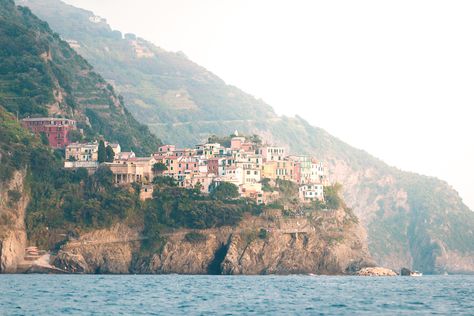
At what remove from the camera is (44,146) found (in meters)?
168

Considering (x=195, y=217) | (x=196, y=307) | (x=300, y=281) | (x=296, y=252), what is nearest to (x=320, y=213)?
(x=296, y=252)

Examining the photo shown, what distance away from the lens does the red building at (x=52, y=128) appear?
177375 mm

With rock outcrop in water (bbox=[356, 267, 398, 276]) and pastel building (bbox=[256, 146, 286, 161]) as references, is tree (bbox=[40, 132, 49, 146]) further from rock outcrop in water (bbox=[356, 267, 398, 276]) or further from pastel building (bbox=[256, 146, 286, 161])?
rock outcrop in water (bbox=[356, 267, 398, 276])

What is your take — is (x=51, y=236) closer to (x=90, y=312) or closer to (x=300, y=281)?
(x=300, y=281)

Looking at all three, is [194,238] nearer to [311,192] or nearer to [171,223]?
[171,223]

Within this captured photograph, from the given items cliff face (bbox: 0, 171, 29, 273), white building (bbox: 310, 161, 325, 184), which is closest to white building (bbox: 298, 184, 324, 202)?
white building (bbox: 310, 161, 325, 184)

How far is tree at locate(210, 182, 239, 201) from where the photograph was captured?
6491 inches

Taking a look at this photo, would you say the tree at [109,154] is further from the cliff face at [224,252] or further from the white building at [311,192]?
the white building at [311,192]

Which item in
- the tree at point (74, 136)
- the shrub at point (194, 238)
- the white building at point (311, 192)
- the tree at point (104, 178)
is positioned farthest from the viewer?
the tree at point (74, 136)

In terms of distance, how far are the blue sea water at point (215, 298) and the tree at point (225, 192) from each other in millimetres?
37779

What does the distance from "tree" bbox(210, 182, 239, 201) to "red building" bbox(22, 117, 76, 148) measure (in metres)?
29.4

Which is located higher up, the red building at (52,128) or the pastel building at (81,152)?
the red building at (52,128)

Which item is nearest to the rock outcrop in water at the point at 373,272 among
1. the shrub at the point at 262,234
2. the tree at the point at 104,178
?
the shrub at the point at 262,234

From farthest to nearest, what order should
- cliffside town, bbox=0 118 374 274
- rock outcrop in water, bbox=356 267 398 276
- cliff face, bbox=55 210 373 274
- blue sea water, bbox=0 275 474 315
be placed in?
rock outcrop in water, bbox=356 267 398 276 < cliff face, bbox=55 210 373 274 < cliffside town, bbox=0 118 374 274 < blue sea water, bbox=0 275 474 315
